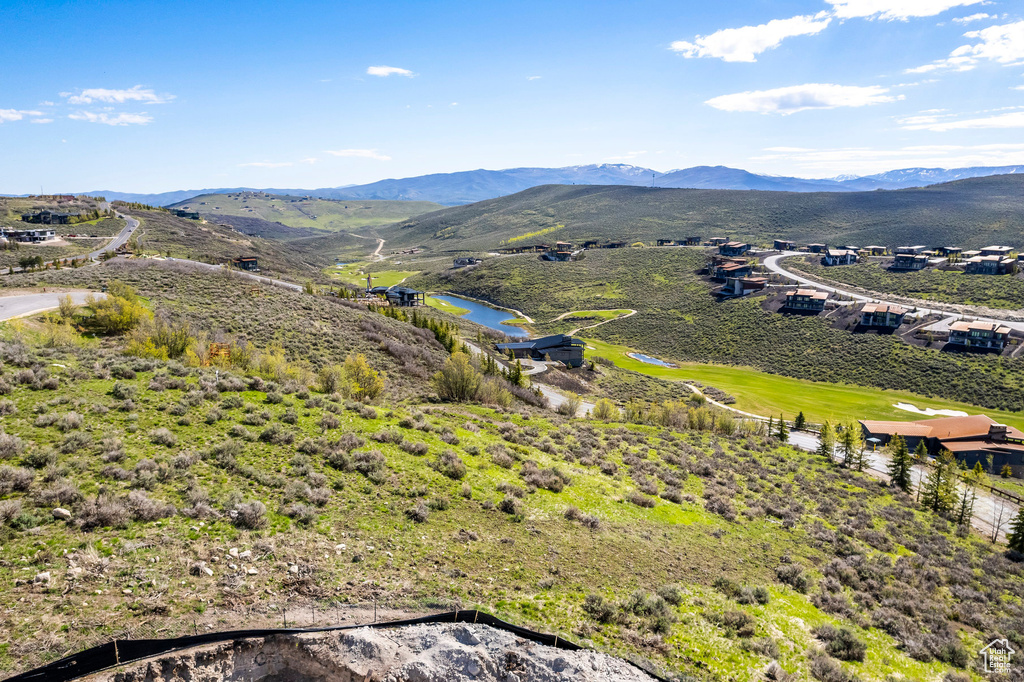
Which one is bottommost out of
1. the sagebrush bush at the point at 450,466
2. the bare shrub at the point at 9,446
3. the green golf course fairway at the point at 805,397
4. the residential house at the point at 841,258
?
the green golf course fairway at the point at 805,397

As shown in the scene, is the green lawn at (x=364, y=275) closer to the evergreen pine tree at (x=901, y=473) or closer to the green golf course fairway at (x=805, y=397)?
the green golf course fairway at (x=805, y=397)

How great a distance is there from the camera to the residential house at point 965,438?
41.7m

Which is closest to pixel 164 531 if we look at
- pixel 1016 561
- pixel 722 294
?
pixel 1016 561

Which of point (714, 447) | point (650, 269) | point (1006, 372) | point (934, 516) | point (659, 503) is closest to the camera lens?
point (659, 503)

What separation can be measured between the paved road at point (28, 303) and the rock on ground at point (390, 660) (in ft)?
107

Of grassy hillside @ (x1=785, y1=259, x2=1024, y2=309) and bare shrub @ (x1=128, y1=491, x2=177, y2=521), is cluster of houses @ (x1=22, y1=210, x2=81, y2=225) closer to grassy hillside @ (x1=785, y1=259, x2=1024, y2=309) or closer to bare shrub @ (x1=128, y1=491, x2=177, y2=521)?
bare shrub @ (x1=128, y1=491, x2=177, y2=521)

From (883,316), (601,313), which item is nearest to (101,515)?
(883,316)

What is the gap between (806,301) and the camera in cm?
8875

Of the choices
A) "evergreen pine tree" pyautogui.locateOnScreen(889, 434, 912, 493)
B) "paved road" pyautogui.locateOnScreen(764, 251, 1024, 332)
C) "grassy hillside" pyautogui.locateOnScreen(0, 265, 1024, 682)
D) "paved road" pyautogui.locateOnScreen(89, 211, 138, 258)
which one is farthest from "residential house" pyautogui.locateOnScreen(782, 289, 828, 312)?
"paved road" pyautogui.locateOnScreen(89, 211, 138, 258)

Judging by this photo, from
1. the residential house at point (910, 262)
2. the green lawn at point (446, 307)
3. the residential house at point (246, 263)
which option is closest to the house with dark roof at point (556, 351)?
the green lawn at point (446, 307)

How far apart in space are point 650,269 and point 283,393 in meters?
118

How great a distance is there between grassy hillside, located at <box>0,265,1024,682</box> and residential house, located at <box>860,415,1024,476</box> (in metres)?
22.2

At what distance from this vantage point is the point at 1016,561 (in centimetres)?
2291

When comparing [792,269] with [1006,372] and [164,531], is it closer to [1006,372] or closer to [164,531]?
[1006,372]
